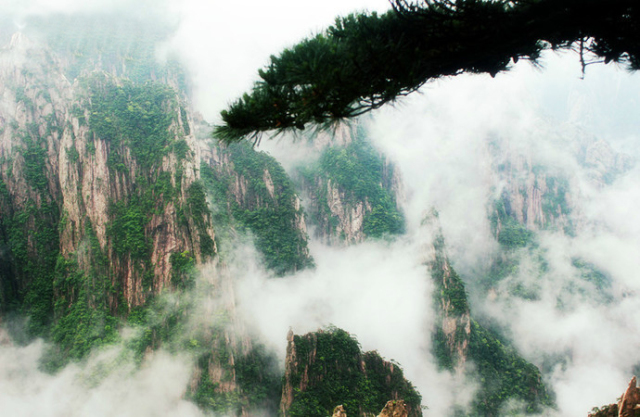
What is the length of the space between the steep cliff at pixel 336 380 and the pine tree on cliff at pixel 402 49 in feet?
82.4

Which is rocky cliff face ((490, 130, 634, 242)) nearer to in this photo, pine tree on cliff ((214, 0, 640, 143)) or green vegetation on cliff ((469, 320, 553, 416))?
green vegetation on cliff ((469, 320, 553, 416))

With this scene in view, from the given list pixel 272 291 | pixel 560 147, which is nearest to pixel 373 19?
pixel 272 291

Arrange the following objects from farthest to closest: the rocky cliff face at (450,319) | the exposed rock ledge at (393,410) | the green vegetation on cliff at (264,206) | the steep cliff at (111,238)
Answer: the green vegetation on cliff at (264,206), the rocky cliff face at (450,319), the steep cliff at (111,238), the exposed rock ledge at (393,410)

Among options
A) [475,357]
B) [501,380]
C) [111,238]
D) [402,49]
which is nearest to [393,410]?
[402,49]

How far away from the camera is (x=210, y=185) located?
37938 millimetres

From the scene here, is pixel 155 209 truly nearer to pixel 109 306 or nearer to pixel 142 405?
pixel 109 306

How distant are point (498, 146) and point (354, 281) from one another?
119 feet

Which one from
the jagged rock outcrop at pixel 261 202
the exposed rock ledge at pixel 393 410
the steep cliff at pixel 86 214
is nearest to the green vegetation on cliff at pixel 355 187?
the jagged rock outcrop at pixel 261 202

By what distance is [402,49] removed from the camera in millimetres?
2809

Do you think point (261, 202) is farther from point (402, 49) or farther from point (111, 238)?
point (402, 49)

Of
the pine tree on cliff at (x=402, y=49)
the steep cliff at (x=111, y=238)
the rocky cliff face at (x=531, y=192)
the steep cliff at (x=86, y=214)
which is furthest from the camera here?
the rocky cliff face at (x=531, y=192)

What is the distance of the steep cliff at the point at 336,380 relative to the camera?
25125 millimetres

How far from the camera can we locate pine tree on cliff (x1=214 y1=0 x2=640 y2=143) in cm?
266

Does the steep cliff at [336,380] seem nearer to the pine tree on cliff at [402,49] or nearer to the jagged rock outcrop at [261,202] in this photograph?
the jagged rock outcrop at [261,202]
